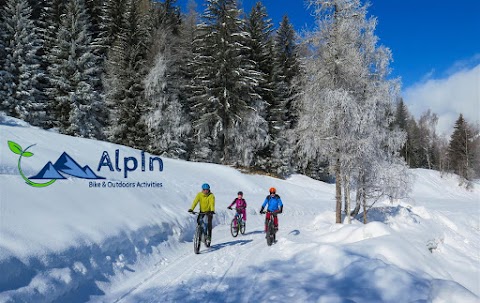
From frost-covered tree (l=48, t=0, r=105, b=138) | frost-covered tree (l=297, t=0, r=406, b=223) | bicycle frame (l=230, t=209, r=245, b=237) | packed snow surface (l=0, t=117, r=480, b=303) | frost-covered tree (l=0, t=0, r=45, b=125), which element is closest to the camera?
packed snow surface (l=0, t=117, r=480, b=303)

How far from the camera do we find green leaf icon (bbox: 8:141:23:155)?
1142 cm

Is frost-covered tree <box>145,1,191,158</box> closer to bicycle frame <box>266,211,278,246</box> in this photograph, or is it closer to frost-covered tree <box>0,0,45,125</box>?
frost-covered tree <box>0,0,45,125</box>

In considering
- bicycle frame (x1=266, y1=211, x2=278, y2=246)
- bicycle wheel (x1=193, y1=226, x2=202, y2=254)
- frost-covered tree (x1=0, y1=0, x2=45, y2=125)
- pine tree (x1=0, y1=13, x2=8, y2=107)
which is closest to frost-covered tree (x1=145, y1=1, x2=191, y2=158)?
frost-covered tree (x1=0, y1=0, x2=45, y2=125)

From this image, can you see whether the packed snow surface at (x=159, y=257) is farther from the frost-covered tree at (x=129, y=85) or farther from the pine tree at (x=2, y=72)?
the pine tree at (x=2, y=72)

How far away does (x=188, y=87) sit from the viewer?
30.0 metres

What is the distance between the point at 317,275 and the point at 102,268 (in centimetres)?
451

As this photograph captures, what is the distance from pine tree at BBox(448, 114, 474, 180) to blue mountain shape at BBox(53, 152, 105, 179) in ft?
182

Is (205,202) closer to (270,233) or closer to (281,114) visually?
(270,233)

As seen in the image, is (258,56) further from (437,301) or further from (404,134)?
(437,301)

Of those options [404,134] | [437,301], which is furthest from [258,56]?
[437,301]

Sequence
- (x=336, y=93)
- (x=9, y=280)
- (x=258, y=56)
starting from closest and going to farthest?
(x=9, y=280) < (x=336, y=93) < (x=258, y=56)

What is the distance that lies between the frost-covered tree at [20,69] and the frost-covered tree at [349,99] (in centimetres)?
2101

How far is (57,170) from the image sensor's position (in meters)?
11.4

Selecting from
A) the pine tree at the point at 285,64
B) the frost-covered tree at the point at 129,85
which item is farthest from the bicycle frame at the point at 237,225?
the pine tree at the point at 285,64
